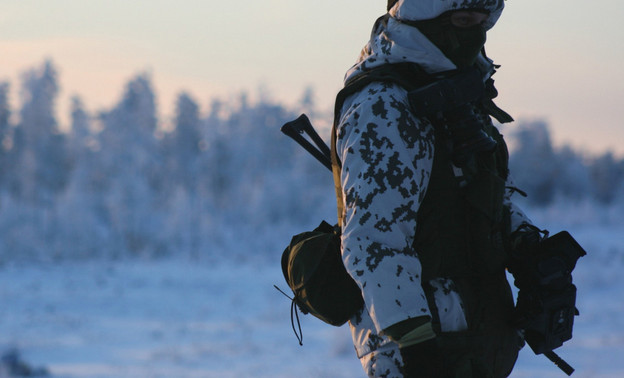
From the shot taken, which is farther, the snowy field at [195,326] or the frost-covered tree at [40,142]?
the frost-covered tree at [40,142]

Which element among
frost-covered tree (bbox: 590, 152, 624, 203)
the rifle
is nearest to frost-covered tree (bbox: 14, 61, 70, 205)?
frost-covered tree (bbox: 590, 152, 624, 203)

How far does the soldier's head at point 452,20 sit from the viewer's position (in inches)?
84.1

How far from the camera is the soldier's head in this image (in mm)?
2137

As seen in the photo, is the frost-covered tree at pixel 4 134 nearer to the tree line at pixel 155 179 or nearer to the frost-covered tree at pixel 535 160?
the tree line at pixel 155 179

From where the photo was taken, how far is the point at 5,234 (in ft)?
82.5

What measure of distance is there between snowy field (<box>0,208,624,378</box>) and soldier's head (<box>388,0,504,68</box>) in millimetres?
5490

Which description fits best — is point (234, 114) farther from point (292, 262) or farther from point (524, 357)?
point (292, 262)

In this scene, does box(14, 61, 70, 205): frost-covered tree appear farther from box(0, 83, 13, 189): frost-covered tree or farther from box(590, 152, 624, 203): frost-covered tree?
box(590, 152, 624, 203): frost-covered tree

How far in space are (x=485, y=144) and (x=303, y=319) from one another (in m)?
9.90

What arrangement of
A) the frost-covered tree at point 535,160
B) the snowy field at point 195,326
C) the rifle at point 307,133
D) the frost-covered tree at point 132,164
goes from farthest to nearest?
the frost-covered tree at point 535,160 → the frost-covered tree at point 132,164 → the snowy field at point 195,326 → the rifle at point 307,133

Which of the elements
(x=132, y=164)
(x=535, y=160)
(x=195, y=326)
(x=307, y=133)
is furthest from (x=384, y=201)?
(x=535, y=160)

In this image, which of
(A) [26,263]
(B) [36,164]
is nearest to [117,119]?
(B) [36,164]

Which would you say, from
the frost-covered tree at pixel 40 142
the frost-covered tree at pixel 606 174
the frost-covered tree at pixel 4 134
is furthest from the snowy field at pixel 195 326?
the frost-covered tree at pixel 606 174

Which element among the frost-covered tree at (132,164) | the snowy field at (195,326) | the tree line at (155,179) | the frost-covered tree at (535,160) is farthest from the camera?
the frost-covered tree at (535,160)
